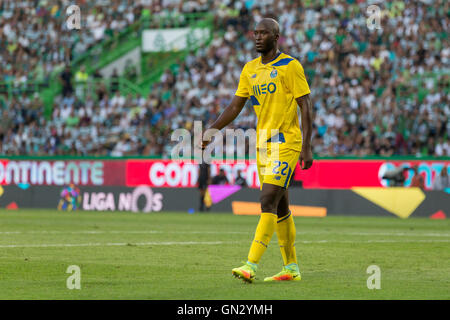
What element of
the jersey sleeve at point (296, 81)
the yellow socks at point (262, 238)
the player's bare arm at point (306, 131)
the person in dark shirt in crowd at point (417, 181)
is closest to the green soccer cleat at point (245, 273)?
the yellow socks at point (262, 238)

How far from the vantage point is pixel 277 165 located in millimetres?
9516

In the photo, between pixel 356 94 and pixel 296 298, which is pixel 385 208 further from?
pixel 296 298

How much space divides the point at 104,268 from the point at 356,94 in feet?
67.8

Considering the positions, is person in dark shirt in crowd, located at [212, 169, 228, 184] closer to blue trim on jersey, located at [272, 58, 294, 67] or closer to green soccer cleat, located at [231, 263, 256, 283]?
blue trim on jersey, located at [272, 58, 294, 67]

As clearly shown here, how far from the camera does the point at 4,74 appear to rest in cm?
3975

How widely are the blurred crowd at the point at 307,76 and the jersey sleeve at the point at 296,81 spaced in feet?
64.0

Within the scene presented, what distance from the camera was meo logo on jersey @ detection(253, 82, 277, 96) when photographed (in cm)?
958

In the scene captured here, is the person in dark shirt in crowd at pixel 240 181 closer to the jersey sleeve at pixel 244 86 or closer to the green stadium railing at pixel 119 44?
the green stadium railing at pixel 119 44

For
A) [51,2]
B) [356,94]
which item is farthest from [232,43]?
[51,2]

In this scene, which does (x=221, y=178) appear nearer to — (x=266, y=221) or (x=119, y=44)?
(x=119, y=44)

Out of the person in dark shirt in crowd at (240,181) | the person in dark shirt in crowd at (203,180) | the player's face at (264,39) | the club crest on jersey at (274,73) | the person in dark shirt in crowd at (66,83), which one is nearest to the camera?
the player's face at (264,39)

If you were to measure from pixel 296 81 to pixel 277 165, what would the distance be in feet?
2.85

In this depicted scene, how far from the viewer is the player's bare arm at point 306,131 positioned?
9.37m

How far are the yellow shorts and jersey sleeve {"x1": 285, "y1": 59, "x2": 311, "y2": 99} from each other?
0.59 metres
